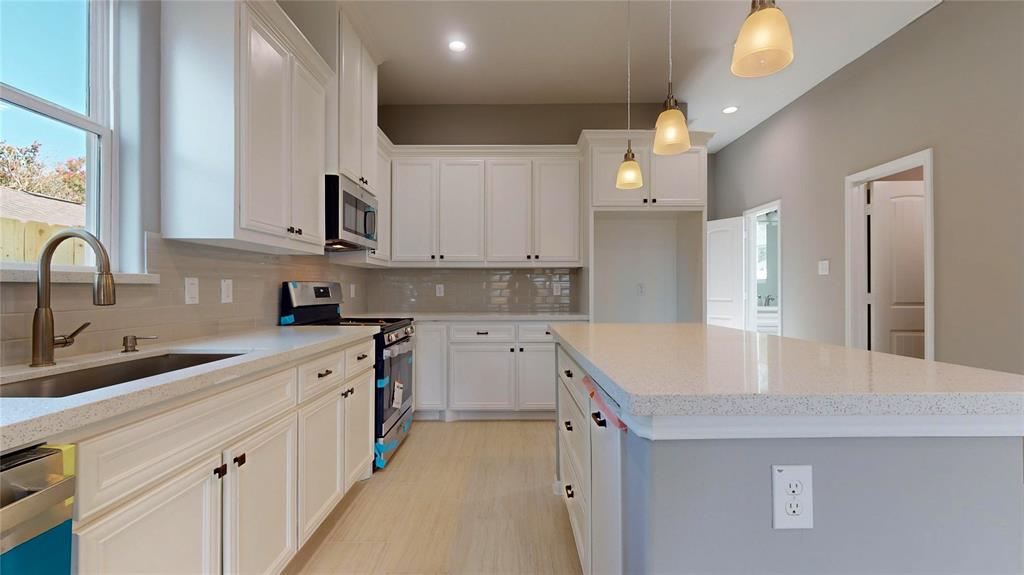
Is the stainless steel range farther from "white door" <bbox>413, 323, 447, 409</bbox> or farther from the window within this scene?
the window

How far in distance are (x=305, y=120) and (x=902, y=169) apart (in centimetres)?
397

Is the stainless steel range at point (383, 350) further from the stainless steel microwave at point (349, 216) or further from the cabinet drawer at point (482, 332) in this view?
the cabinet drawer at point (482, 332)

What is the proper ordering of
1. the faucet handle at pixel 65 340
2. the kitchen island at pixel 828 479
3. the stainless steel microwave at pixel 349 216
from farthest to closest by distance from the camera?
the stainless steel microwave at pixel 349 216 < the faucet handle at pixel 65 340 < the kitchen island at pixel 828 479

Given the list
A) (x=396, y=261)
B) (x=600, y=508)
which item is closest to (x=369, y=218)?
(x=396, y=261)

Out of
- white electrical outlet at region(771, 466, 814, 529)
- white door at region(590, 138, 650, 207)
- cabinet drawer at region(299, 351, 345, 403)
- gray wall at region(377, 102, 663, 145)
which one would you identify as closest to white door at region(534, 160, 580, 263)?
white door at region(590, 138, 650, 207)

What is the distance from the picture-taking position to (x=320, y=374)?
186 centimetres

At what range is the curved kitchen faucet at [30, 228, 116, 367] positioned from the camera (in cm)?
114

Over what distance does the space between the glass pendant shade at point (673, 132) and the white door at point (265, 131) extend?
70.4 inches

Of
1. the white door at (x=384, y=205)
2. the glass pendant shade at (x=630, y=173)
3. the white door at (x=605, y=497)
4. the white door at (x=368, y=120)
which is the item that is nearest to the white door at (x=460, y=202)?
the white door at (x=384, y=205)

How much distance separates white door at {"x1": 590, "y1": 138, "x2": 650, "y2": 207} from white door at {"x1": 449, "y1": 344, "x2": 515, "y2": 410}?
1.51 metres

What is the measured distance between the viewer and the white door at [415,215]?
3.82m

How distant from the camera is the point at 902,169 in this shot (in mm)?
3041

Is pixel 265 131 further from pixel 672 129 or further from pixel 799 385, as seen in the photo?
pixel 799 385

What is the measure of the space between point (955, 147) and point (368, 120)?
3824 mm
